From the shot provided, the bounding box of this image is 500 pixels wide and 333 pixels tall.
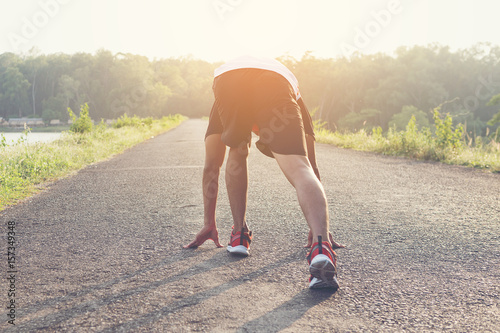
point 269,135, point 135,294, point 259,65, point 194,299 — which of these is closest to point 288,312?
point 194,299

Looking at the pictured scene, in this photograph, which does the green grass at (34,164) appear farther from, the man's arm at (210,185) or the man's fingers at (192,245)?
the man's arm at (210,185)

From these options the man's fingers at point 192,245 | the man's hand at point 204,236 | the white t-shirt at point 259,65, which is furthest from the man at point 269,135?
the man's fingers at point 192,245

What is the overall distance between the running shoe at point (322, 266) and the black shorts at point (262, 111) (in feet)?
1.71

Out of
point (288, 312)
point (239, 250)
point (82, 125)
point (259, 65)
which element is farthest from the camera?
point (82, 125)

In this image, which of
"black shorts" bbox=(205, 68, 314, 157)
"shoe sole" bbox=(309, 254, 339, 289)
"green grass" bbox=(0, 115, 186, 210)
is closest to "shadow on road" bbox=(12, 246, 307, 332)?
"shoe sole" bbox=(309, 254, 339, 289)

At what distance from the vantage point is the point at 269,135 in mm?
2164

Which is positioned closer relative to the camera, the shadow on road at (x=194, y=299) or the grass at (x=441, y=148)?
the shadow on road at (x=194, y=299)

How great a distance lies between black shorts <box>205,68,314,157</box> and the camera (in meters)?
2.14

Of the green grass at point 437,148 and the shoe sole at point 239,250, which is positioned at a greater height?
the shoe sole at point 239,250

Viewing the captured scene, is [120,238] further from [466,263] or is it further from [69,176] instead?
[69,176]

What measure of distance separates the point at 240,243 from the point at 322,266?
790 mm

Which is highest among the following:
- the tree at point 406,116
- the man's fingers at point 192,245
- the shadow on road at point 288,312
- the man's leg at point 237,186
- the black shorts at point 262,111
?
the black shorts at point 262,111

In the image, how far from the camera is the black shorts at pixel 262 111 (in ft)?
7.03

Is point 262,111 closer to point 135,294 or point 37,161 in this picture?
point 135,294
